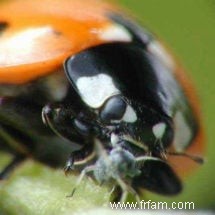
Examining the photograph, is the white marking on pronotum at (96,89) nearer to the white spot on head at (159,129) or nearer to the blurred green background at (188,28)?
the white spot on head at (159,129)

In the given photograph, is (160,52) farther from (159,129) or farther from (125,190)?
(125,190)

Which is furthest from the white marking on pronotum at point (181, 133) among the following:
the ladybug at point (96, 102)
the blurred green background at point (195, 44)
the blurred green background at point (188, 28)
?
the blurred green background at point (188, 28)

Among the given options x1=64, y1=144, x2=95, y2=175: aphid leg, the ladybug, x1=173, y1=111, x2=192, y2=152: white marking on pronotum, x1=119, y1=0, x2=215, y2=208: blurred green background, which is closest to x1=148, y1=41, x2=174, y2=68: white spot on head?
the ladybug

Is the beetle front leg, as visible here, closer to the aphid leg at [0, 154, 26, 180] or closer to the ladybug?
the ladybug

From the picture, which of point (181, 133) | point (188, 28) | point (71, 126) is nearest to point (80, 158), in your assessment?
point (71, 126)

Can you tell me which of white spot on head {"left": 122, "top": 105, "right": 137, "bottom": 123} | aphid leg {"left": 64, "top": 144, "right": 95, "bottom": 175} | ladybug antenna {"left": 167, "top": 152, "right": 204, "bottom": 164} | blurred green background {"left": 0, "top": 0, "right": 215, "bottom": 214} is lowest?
blurred green background {"left": 0, "top": 0, "right": 215, "bottom": 214}

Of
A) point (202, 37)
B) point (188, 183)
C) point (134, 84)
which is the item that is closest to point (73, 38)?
point (134, 84)

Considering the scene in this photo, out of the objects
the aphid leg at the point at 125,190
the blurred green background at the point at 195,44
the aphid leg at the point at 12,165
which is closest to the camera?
the aphid leg at the point at 125,190
